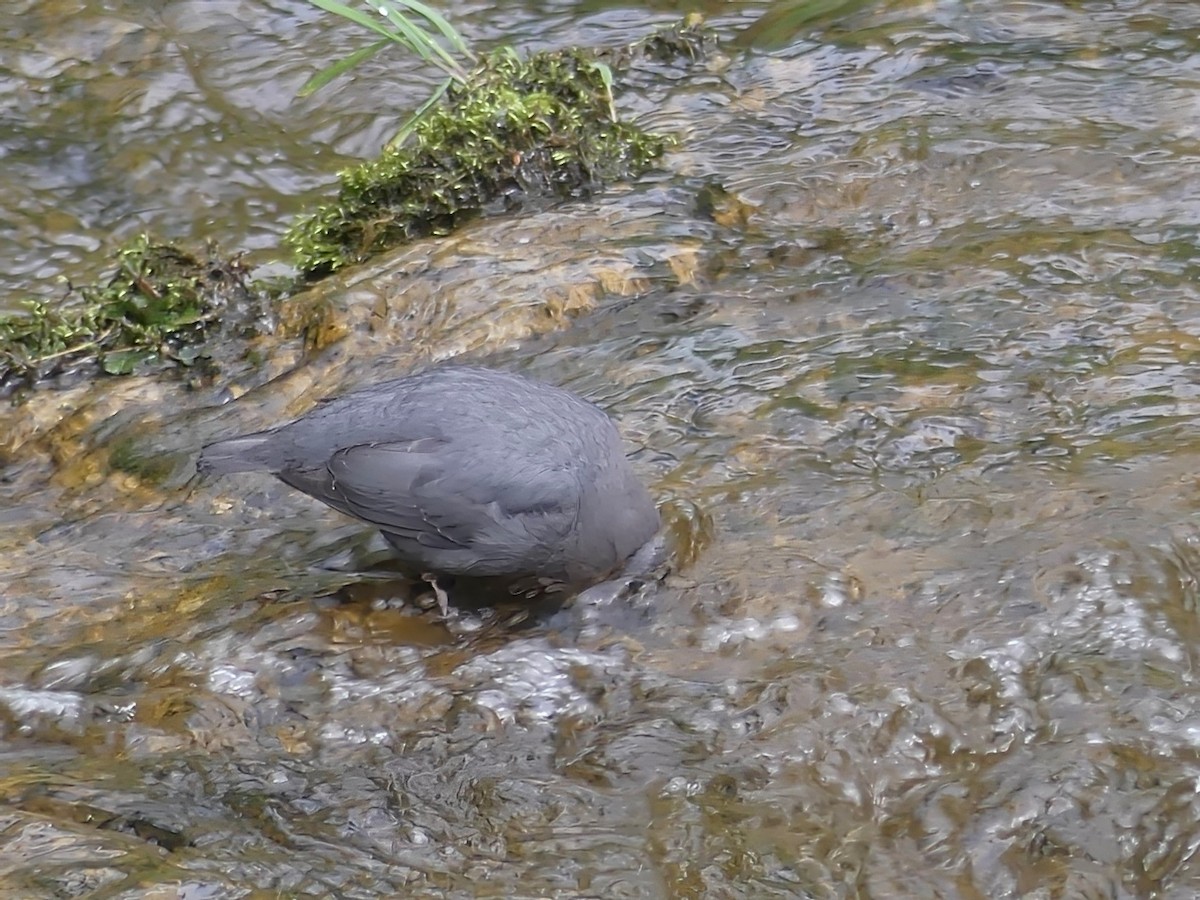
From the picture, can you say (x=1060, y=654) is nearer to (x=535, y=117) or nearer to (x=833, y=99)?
(x=535, y=117)

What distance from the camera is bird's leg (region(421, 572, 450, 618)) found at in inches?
138

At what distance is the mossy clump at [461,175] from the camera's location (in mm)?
5492

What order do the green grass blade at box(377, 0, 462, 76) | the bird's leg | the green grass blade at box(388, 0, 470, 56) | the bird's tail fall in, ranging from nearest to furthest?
the bird's leg → the bird's tail → the green grass blade at box(388, 0, 470, 56) → the green grass blade at box(377, 0, 462, 76)

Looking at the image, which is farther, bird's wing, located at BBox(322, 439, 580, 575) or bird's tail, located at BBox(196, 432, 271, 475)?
bird's tail, located at BBox(196, 432, 271, 475)

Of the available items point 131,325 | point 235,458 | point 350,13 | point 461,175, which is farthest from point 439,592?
point 350,13

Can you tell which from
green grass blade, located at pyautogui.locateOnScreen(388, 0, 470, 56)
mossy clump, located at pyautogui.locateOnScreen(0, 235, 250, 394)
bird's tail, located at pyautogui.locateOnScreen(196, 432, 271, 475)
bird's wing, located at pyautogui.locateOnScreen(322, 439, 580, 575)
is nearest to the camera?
bird's wing, located at pyautogui.locateOnScreen(322, 439, 580, 575)

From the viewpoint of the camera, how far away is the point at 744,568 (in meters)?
3.37

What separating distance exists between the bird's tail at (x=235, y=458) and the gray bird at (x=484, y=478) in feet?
0.32

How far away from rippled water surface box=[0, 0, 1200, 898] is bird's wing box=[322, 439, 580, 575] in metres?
0.20

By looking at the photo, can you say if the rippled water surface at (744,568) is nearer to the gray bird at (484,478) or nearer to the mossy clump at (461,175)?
the gray bird at (484,478)

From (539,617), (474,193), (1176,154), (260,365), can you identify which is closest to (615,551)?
(539,617)

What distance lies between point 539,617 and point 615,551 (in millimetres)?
274

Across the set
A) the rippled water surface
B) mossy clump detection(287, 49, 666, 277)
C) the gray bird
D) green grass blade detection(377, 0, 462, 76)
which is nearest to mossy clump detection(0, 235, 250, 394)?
the rippled water surface

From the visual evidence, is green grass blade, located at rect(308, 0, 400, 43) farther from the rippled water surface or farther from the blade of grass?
the rippled water surface
